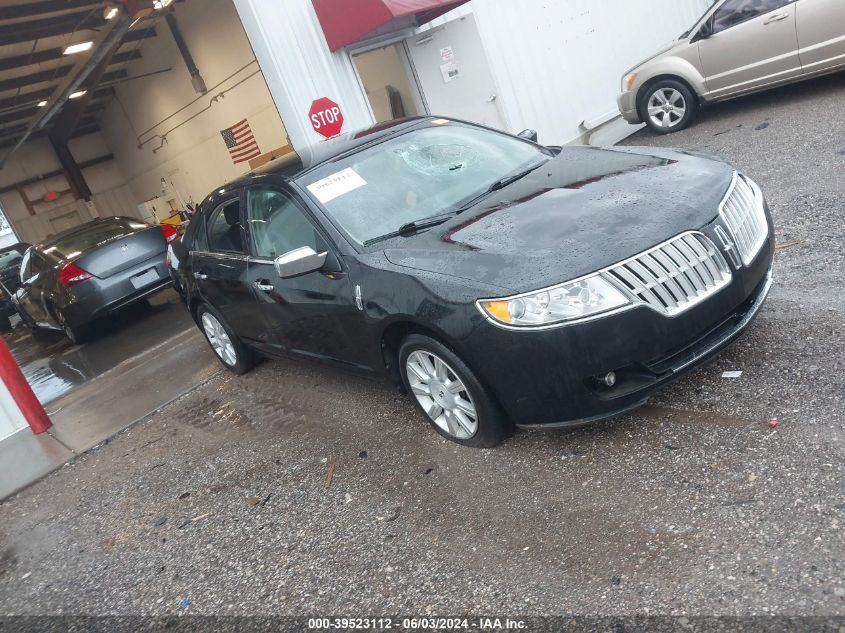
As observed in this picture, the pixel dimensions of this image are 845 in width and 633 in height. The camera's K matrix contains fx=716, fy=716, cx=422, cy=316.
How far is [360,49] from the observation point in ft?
32.6

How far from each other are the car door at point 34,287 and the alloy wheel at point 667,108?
853 cm

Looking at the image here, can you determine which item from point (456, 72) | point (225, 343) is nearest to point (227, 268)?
point (225, 343)

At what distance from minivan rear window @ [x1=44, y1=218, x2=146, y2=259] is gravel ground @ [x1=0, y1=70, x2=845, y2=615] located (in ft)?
15.9

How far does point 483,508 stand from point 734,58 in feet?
25.9

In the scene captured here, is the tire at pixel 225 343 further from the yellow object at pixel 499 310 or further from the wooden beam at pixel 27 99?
the wooden beam at pixel 27 99

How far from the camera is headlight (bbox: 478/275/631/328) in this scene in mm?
3037

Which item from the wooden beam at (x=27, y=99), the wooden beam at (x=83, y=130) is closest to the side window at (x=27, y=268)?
the wooden beam at (x=27, y=99)

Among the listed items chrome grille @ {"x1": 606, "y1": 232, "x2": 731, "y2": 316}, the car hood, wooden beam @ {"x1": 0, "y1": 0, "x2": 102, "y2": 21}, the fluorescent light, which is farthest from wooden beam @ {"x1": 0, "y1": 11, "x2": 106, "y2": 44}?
chrome grille @ {"x1": 606, "y1": 232, "x2": 731, "y2": 316}

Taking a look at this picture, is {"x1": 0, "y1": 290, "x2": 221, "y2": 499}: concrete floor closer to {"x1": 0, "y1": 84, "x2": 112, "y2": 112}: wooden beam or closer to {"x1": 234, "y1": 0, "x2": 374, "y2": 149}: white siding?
{"x1": 234, "y1": 0, "x2": 374, "y2": 149}: white siding

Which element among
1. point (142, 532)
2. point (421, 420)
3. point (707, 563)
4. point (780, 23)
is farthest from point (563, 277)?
point (780, 23)

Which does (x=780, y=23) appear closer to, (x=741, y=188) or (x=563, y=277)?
(x=741, y=188)

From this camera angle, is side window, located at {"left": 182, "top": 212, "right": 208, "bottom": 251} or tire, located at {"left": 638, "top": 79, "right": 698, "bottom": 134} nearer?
side window, located at {"left": 182, "top": 212, "right": 208, "bottom": 251}

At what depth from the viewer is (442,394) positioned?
12.1ft

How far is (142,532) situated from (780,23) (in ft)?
28.6
